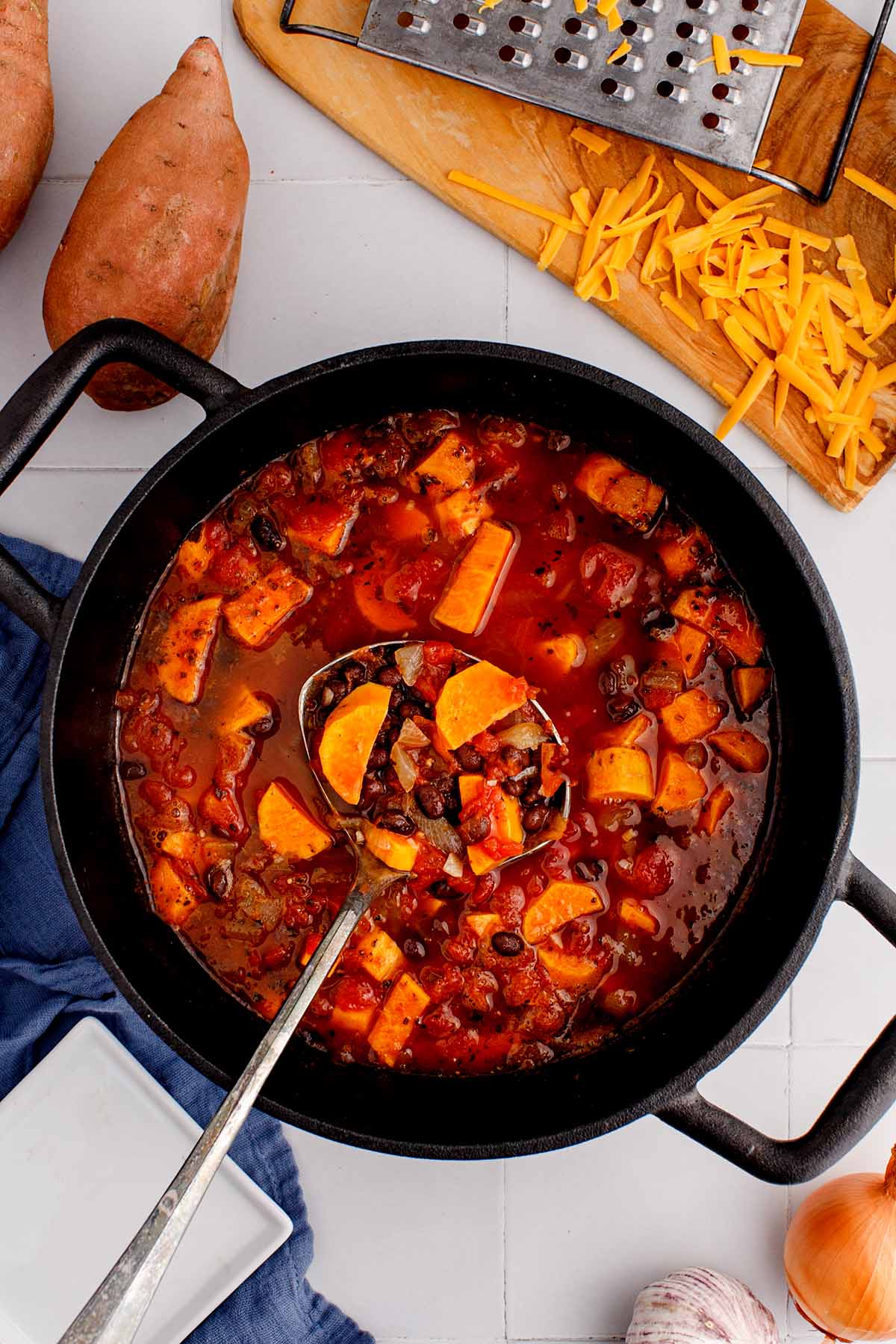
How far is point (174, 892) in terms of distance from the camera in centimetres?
238

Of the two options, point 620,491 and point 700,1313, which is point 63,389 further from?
point 700,1313

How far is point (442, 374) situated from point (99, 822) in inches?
47.4

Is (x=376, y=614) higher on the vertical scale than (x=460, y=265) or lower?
lower

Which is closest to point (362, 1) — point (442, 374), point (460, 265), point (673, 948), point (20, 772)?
point (460, 265)

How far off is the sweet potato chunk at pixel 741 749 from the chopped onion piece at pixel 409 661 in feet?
2.09

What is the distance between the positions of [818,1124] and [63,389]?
1.91 metres

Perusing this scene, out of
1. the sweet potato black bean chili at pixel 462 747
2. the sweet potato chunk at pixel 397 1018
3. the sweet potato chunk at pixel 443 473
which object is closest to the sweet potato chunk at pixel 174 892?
the sweet potato black bean chili at pixel 462 747

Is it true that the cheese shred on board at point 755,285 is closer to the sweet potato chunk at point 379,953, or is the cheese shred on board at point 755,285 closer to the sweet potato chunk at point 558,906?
the sweet potato chunk at point 558,906

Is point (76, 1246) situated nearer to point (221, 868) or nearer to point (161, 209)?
point (221, 868)

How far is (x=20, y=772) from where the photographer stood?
2557 mm

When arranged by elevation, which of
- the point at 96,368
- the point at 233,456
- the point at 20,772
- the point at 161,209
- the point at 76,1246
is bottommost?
the point at 76,1246

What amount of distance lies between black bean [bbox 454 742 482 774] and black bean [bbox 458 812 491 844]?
3.6 inches

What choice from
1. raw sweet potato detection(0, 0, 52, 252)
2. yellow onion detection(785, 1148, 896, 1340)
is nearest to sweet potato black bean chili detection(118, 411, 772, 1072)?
yellow onion detection(785, 1148, 896, 1340)

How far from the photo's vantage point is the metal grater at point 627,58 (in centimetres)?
240
